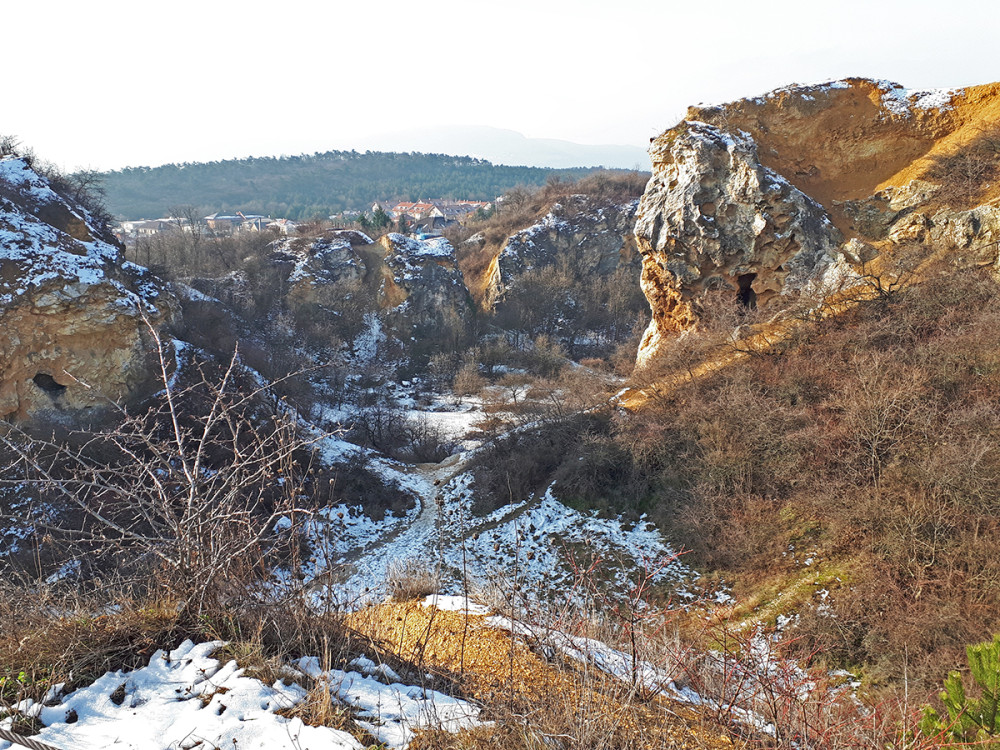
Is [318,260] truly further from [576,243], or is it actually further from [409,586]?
[409,586]

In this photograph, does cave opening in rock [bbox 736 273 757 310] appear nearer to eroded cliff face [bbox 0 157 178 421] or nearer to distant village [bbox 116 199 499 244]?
eroded cliff face [bbox 0 157 178 421]

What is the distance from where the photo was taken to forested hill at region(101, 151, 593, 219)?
344ft

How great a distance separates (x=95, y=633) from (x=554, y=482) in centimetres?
1287

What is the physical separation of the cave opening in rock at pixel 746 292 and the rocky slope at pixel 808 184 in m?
0.05

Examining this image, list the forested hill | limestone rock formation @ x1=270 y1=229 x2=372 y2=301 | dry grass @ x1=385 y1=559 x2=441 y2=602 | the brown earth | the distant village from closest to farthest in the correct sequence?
A: dry grass @ x1=385 y1=559 x2=441 y2=602 < the brown earth < limestone rock formation @ x1=270 y1=229 x2=372 y2=301 < the distant village < the forested hill

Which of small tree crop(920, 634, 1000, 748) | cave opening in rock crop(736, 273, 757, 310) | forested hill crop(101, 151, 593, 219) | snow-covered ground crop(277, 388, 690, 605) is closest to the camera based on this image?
small tree crop(920, 634, 1000, 748)

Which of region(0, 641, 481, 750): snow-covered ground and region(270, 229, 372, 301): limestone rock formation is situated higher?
region(270, 229, 372, 301): limestone rock formation

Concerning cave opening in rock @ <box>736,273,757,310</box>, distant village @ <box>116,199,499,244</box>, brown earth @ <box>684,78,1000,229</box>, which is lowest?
cave opening in rock @ <box>736,273,757,310</box>

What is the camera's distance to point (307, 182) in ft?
429

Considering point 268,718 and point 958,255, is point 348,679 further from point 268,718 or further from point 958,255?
point 958,255

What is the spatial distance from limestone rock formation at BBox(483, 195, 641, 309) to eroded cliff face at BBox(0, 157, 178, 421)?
31.3 meters

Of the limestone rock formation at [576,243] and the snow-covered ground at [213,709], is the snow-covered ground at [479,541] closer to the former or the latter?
the snow-covered ground at [213,709]

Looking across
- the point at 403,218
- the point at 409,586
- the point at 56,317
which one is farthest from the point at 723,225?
the point at 403,218

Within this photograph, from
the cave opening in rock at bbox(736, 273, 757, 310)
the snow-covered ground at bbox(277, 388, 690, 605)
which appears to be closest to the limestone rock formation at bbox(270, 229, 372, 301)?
the snow-covered ground at bbox(277, 388, 690, 605)
